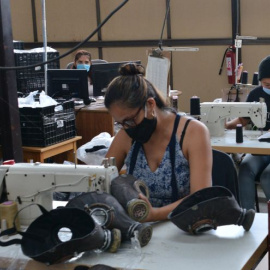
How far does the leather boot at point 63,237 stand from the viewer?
168cm

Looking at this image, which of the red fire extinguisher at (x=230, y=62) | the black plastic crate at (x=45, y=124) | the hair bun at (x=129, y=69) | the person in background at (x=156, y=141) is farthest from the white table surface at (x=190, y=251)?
the red fire extinguisher at (x=230, y=62)

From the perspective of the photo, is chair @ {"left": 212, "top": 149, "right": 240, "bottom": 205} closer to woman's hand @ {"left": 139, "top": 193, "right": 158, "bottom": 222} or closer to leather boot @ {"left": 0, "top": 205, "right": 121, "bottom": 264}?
woman's hand @ {"left": 139, "top": 193, "right": 158, "bottom": 222}

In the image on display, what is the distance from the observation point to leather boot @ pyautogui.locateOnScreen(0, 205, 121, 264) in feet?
5.50

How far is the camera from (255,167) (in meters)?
3.68

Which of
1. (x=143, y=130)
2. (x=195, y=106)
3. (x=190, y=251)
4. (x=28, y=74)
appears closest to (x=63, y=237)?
(x=190, y=251)

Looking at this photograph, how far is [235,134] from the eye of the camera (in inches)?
152

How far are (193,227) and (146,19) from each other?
20.8 feet

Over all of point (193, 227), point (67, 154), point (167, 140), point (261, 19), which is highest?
point (261, 19)

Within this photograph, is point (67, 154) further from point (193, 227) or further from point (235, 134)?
point (193, 227)

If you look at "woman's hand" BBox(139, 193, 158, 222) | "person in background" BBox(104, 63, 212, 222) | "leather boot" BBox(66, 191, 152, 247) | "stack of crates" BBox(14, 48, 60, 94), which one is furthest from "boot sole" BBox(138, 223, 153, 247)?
"stack of crates" BBox(14, 48, 60, 94)

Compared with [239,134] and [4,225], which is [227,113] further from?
[4,225]

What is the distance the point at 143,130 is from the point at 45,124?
1.69 metres

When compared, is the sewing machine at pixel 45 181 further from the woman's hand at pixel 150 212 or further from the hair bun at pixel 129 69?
the hair bun at pixel 129 69

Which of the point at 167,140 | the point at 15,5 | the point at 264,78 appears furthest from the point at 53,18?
the point at 167,140
